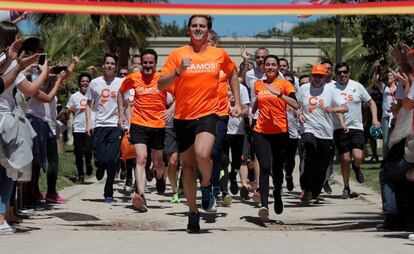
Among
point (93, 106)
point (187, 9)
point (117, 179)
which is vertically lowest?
point (117, 179)

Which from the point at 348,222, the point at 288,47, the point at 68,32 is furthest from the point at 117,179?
the point at 288,47

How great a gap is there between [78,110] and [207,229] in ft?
29.2

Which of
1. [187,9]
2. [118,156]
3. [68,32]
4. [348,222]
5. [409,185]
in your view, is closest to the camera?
[187,9]

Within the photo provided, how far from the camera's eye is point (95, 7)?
28.3ft

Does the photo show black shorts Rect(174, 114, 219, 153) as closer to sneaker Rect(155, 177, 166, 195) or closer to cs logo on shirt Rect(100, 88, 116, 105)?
sneaker Rect(155, 177, 166, 195)

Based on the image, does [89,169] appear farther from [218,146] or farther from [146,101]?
[218,146]

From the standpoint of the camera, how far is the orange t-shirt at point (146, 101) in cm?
1223

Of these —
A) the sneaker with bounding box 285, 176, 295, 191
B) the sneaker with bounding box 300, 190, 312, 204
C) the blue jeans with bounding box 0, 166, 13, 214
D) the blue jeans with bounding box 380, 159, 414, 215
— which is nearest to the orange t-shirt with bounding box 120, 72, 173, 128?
the sneaker with bounding box 300, 190, 312, 204

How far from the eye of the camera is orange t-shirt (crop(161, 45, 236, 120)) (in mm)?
9180

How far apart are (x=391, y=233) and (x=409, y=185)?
578 mm

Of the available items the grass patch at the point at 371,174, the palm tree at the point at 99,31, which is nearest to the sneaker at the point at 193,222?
the grass patch at the point at 371,174

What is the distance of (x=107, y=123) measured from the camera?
13.6 metres

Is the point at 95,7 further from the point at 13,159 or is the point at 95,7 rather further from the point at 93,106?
the point at 93,106

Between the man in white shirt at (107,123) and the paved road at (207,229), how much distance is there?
1.73 feet
